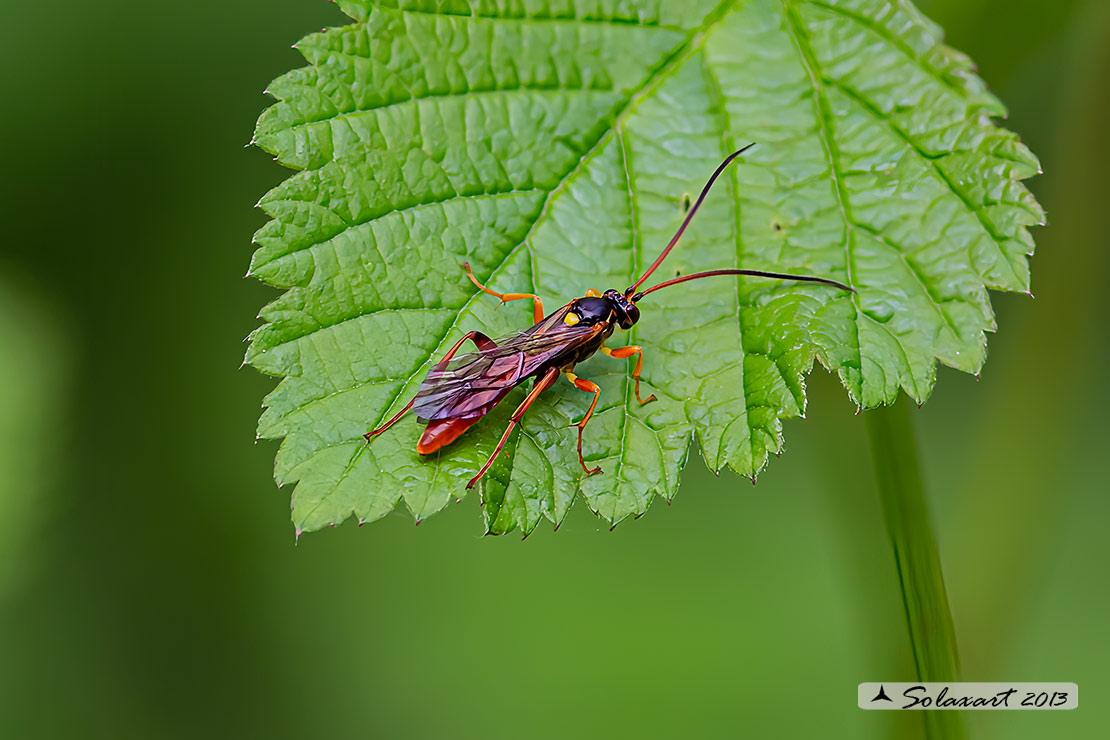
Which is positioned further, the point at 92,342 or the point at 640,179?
the point at 92,342

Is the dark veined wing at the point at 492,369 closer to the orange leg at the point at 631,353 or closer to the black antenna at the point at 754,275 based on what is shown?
the orange leg at the point at 631,353

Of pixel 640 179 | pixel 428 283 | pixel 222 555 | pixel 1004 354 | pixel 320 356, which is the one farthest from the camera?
pixel 222 555

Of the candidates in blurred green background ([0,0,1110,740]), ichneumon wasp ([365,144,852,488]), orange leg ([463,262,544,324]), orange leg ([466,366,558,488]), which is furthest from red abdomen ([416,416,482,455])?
blurred green background ([0,0,1110,740])

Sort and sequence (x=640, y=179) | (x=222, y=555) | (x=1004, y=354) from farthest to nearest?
(x=222, y=555), (x=1004, y=354), (x=640, y=179)

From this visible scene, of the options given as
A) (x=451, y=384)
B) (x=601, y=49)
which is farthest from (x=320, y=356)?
(x=601, y=49)

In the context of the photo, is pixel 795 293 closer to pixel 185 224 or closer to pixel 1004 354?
pixel 1004 354

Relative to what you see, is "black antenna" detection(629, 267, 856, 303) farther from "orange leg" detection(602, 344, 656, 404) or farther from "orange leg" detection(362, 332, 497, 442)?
"orange leg" detection(362, 332, 497, 442)

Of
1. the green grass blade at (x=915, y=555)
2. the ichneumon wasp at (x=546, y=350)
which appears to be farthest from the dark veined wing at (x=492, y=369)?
the green grass blade at (x=915, y=555)
